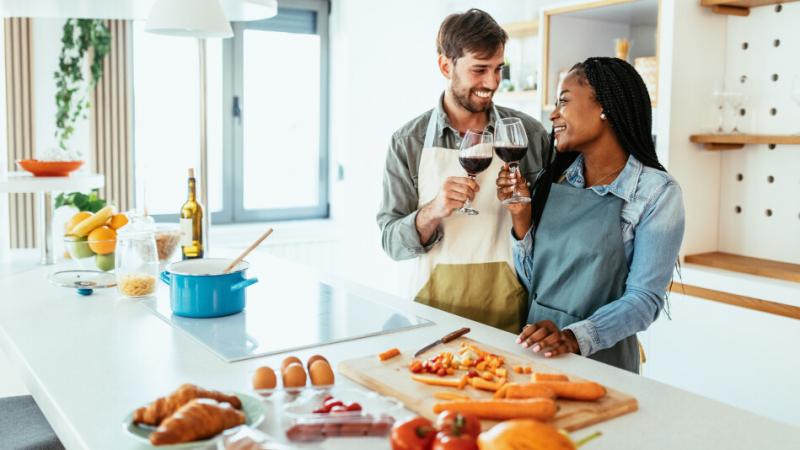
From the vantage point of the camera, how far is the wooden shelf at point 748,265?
9.58 feet

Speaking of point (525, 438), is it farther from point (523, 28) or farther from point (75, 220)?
point (523, 28)

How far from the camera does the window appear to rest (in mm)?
4840

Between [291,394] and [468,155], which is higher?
[468,155]

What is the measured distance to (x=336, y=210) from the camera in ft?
18.1

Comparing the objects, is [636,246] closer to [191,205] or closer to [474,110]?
[474,110]

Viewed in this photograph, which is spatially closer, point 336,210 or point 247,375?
point 247,375

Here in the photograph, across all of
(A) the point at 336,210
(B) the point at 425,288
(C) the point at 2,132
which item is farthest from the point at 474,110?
(A) the point at 336,210

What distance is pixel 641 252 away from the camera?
181cm

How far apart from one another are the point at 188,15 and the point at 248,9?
0.74 feet

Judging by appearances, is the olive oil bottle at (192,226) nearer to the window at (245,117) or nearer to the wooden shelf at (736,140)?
the wooden shelf at (736,140)

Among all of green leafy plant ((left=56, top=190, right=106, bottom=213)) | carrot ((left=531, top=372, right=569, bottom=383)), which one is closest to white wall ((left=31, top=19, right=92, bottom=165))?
green leafy plant ((left=56, top=190, right=106, bottom=213))

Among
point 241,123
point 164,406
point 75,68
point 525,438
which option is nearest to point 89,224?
point 164,406

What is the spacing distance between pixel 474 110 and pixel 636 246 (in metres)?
0.66

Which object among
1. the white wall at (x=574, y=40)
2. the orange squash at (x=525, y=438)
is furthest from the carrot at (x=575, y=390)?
the white wall at (x=574, y=40)
